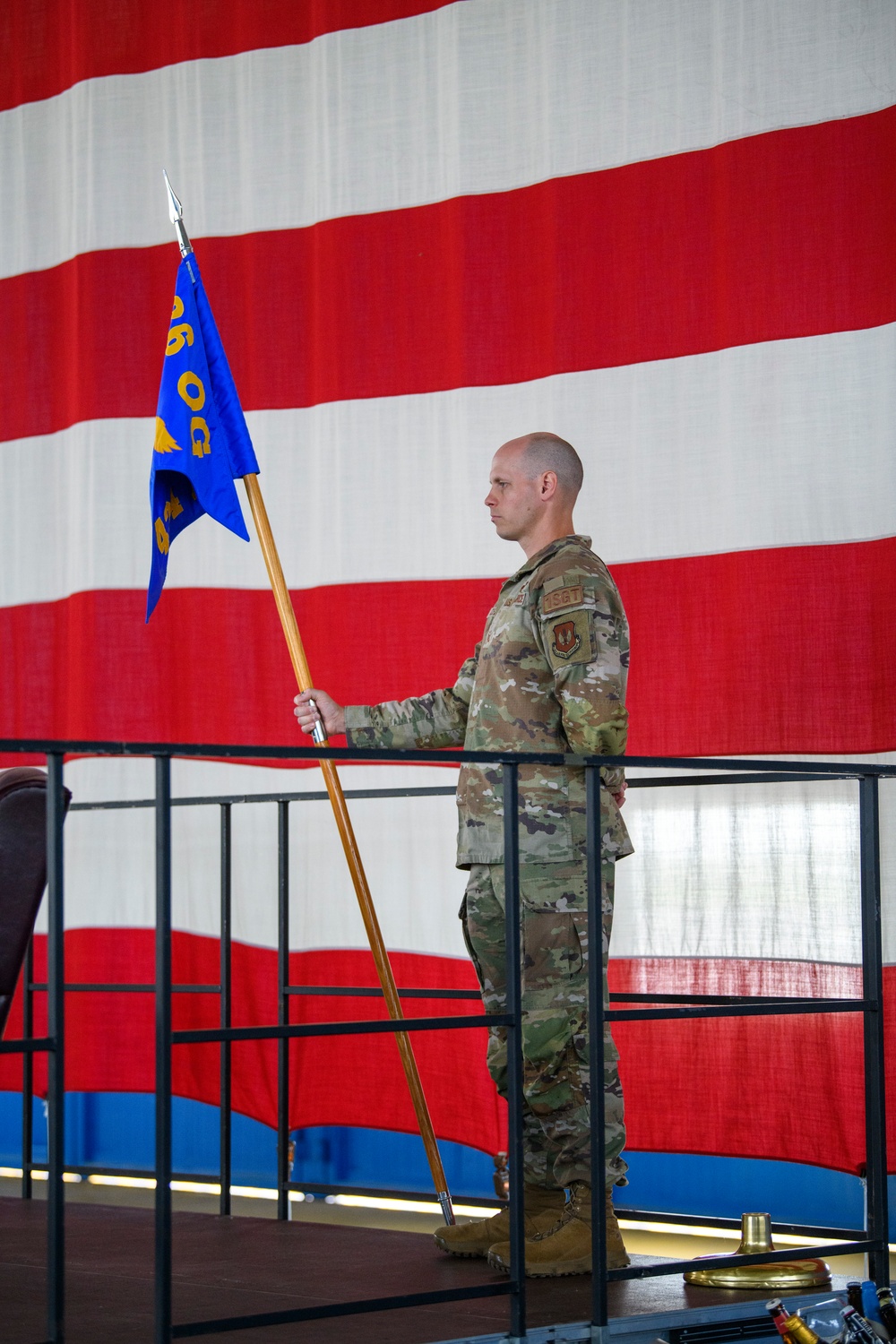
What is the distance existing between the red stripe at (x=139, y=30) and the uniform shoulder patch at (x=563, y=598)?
1.93 meters

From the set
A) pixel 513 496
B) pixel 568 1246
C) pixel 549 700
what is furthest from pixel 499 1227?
pixel 513 496

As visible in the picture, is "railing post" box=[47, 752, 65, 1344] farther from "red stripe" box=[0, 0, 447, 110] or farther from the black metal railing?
"red stripe" box=[0, 0, 447, 110]

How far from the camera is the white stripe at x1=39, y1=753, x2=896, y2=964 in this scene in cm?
312

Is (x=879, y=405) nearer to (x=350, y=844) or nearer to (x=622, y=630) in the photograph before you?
(x=622, y=630)

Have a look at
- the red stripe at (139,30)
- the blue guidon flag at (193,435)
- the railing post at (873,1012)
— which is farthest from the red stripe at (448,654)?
the red stripe at (139,30)

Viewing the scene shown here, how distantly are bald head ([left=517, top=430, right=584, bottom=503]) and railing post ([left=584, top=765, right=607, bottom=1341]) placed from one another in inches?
25.8

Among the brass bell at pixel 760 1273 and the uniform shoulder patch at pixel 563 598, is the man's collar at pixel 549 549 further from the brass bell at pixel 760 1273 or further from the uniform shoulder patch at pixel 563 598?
the brass bell at pixel 760 1273

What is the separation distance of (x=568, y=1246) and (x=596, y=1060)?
0.48 m

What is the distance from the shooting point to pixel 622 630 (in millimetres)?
2492

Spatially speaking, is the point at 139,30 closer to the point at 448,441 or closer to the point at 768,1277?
the point at 448,441

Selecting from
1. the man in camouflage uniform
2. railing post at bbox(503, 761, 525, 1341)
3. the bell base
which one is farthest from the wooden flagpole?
railing post at bbox(503, 761, 525, 1341)

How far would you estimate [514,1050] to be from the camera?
2.06 meters

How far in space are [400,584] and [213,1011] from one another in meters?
1.14

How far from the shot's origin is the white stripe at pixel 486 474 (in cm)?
312
